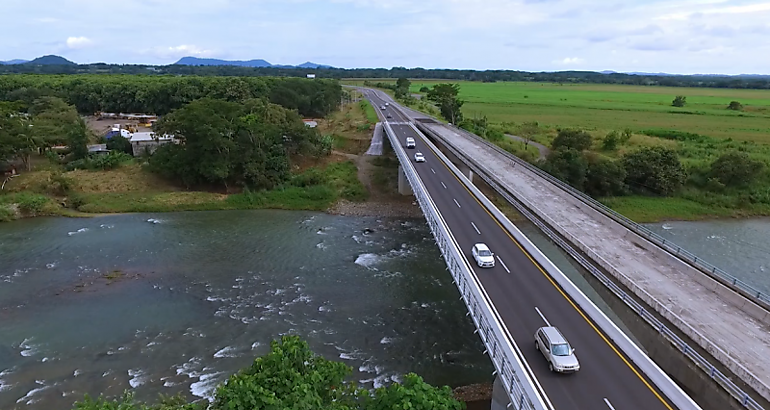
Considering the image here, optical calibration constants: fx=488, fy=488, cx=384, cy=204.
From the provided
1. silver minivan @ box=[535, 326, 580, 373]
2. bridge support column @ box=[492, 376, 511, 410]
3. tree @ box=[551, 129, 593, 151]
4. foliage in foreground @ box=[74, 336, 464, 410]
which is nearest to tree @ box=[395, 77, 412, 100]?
tree @ box=[551, 129, 593, 151]

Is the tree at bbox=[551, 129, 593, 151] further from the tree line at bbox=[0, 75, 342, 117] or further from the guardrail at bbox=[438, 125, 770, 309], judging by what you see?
the tree line at bbox=[0, 75, 342, 117]

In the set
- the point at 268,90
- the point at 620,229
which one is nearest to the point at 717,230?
the point at 620,229

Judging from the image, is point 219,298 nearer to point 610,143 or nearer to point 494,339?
point 494,339

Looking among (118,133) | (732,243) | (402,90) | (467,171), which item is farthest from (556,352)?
(402,90)

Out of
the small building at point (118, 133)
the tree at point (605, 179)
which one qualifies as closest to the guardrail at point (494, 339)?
the tree at point (605, 179)

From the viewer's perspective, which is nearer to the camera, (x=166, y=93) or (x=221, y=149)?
(x=221, y=149)

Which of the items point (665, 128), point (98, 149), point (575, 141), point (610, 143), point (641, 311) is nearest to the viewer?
point (641, 311)

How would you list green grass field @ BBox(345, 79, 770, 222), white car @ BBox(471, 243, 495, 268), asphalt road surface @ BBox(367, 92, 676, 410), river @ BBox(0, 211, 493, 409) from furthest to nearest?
green grass field @ BBox(345, 79, 770, 222) → white car @ BBox(471, 243, 495, 268) → river @ BBox(0, 211, 493, 409) → asphalt road surface @ BBox(367, 92, 676, 410)
